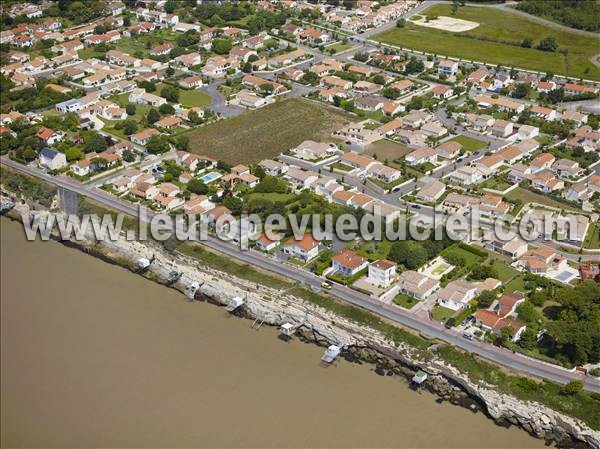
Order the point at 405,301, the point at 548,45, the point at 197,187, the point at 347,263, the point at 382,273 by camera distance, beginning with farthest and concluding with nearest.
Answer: the point at 548,45
the point at 197,187
the point at 347,263
the point at 382,273
the point at 405,301

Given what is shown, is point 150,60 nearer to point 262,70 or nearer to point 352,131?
point 262,70

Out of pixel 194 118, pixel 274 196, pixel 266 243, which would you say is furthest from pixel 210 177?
pixel 194 118

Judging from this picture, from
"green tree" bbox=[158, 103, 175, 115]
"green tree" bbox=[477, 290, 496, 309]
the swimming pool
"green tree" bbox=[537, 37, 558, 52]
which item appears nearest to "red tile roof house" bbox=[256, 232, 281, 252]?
the swimming pool

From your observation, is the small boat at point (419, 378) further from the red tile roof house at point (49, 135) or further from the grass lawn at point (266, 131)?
the red tile roof house at point (49, 135)

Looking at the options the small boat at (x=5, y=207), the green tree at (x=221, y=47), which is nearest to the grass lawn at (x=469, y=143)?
the green tree at (x=221, y=47)

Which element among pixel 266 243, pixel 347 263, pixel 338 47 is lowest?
pixel 338 47

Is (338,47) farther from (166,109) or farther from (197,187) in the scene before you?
(197,187)
